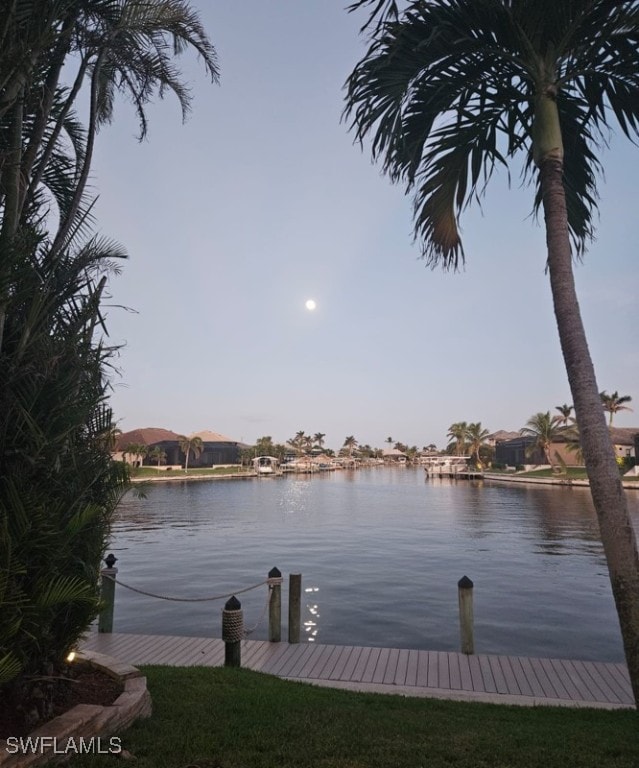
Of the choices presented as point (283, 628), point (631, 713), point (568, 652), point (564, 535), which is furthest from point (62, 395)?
point (564, 535)

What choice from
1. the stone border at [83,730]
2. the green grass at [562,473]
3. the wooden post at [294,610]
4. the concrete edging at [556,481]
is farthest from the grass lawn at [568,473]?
the stone border at [83,730]

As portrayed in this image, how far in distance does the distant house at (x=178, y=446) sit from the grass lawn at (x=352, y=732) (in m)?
96.5

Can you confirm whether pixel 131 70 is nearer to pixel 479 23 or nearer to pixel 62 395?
pixel 479 23

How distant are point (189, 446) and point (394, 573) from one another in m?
95.8

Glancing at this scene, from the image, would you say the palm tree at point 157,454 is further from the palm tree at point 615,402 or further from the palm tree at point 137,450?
the palm tree at point 615,402

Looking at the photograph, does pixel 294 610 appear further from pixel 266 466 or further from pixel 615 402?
pixel 266 466

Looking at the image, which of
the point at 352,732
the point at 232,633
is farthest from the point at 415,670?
the point at 352,732

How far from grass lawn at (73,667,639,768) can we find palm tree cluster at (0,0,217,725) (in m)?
1.15

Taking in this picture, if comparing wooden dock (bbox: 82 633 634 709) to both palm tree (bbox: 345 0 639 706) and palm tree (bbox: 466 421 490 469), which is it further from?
palm tree (bbox: 466 421 490 469)

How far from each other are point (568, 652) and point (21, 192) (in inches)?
489

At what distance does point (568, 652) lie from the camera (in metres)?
10.9

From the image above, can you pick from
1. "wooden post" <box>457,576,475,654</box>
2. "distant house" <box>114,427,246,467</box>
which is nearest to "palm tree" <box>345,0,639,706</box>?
"wooden post" <box>457,576,475,654</box>

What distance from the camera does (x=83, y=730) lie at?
425cm

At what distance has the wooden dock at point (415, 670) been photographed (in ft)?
23.2
